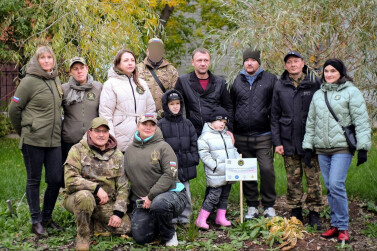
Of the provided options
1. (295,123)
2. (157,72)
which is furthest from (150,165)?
(295,123)

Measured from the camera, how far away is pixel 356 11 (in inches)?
263

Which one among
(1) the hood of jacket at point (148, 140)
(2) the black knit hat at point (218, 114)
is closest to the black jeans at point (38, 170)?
(1) the hood of jacket at point (148, 140)

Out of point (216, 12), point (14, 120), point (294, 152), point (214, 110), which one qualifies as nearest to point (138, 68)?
point (214, 110)

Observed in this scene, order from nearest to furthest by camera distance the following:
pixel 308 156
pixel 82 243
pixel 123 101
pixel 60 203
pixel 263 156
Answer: pixel 82 243
pixel 308 156
pixel 123 101
pixel 263 156
pixel 60 203

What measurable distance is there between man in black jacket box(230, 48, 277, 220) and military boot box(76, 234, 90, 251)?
223 cm

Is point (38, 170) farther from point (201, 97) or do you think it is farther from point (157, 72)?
point (201, 97)

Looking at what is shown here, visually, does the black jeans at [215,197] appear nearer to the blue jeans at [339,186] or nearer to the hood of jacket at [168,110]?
the hood of jacket at [168,110]

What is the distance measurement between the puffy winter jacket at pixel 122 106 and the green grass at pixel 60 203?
4.11 ft

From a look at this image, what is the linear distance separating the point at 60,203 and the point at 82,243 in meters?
2.27

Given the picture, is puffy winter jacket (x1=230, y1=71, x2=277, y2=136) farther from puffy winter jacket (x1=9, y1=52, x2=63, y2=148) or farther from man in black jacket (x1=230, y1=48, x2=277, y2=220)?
puffy winter jacket (x1=9, y1=52, x2=63, y2=148)

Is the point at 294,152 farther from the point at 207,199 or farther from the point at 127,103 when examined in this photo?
the point at 127,103

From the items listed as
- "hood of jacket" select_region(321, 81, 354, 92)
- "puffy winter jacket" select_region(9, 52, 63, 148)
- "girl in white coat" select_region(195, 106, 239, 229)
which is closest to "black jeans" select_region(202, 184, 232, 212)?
"girl in white coat" select_region(195, 106, 239, 229)

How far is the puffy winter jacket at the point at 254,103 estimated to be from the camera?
639 centimetres

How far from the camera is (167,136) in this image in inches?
242
